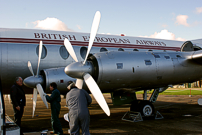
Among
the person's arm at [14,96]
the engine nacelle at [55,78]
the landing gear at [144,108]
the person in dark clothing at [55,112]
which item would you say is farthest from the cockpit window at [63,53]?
the person's arm at [14,96]

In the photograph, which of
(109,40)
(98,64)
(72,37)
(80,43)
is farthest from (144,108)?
(72,37)

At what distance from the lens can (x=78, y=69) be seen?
7055 mm

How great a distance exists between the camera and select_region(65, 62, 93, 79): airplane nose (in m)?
6.95

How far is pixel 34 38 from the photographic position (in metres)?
11.4

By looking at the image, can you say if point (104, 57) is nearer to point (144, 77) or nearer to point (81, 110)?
point (144, 77)

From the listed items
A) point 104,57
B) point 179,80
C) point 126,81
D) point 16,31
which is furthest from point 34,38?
point 179,80

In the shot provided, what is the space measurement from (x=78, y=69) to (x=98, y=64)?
919 mm

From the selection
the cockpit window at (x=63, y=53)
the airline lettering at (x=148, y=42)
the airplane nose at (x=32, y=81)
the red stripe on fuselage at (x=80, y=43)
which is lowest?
the airplane nose at (x=32, y=81)

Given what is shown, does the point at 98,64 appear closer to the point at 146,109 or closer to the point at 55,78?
the point at 55,78

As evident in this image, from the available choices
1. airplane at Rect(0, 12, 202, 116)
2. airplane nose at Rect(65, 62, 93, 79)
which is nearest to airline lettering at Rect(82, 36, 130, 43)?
airplane at Rect(0, 12, 202, 116)

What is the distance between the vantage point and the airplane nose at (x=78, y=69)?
6945mm

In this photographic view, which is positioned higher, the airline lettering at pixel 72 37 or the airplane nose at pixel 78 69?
the airline lettering at pixel 72 37

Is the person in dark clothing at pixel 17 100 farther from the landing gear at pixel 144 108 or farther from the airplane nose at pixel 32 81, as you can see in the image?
the landing gear at pixel 144 108

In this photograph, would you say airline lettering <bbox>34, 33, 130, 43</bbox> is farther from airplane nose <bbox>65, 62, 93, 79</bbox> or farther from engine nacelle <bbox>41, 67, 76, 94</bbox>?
airplane nose <bbox>65, 62, 93, 79</bbox>
